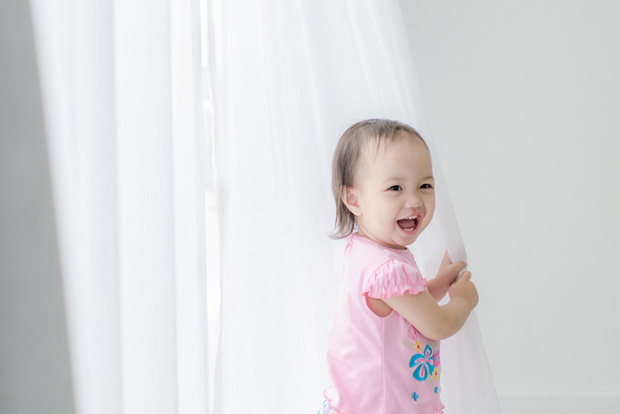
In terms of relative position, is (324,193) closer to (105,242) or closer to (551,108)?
(105,242)

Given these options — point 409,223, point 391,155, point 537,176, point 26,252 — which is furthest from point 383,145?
point 537,176

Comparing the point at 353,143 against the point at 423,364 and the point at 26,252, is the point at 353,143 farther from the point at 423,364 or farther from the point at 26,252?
the point at 26,252

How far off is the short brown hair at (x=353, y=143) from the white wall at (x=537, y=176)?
0.98 metres

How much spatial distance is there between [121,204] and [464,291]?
0.64 metres

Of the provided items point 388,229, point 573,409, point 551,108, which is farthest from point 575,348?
point 388,229

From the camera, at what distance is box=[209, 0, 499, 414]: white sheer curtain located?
3.01 feet

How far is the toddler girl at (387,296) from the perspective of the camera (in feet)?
2.91

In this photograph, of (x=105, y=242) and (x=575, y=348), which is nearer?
(x=105, y=242)

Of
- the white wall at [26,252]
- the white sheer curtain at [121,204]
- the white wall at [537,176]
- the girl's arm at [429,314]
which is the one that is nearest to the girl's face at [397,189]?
the girl's arm at [429,314]

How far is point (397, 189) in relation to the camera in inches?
36.5

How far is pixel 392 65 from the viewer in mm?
987

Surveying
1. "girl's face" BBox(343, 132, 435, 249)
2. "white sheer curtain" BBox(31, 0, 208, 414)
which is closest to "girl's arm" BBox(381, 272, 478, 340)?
"girl's face" BBox(343, 132, 435, 249)

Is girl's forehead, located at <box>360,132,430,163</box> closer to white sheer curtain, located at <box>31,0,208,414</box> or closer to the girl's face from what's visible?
the girl's face

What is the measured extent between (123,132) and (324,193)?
1.86 feet
